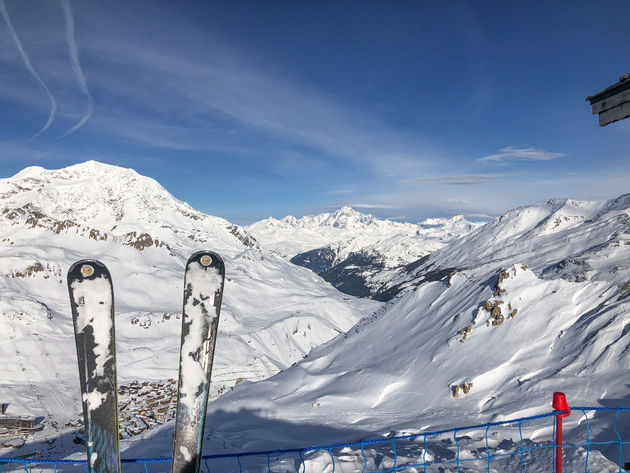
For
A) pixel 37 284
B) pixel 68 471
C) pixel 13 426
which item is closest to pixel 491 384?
pixel 68 471

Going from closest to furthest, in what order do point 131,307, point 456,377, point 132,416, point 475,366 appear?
point 456,377
point 475,366
point 132,416
point 131,307

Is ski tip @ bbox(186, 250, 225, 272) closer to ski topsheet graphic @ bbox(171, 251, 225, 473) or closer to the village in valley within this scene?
ski topsheet graphic @ bbox(171, 251, 225, 473)

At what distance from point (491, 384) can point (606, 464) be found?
12.1 metres

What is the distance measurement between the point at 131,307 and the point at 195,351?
107m

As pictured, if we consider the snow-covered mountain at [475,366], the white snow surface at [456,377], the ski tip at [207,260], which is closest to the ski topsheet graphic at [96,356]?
the ski tip at [207,260]

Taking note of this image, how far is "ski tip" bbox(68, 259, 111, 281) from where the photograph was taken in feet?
10.6

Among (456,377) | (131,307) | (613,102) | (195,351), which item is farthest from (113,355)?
(131,307)

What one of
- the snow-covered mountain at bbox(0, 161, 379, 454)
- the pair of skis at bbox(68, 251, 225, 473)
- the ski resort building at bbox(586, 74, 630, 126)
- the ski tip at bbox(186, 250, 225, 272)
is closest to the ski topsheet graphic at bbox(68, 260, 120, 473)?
the pair of skis at bbox(68, 251, 225, 473)

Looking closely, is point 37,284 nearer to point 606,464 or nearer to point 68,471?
point 68,471

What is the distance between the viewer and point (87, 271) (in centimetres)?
327

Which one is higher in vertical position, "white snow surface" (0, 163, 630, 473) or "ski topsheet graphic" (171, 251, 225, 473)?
"ski topsheet graphic" (171, 251, 225, 473)

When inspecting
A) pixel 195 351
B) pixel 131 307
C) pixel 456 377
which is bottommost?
pixel 456 377

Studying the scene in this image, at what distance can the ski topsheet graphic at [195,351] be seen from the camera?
11.1ft

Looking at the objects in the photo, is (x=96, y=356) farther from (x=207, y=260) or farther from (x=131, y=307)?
(x=131, y=307)
